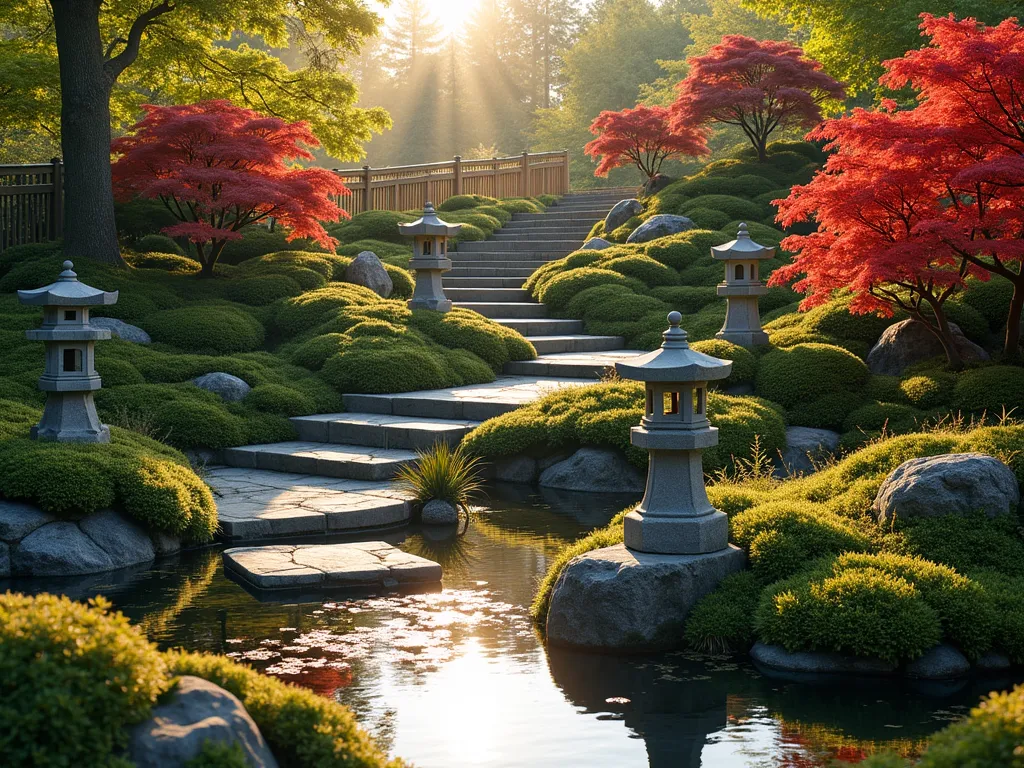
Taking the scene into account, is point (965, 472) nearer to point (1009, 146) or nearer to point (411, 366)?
point (1009, 146)

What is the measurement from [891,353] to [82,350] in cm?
850

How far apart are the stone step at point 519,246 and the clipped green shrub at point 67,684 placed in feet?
66.5

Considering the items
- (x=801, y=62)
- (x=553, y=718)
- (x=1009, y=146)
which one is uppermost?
(x=801, y=62)

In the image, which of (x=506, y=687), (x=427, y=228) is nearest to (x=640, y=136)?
(x=427, y=228)

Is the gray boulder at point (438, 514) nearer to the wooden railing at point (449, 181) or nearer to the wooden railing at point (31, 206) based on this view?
the wooden railing at point (31, 206)

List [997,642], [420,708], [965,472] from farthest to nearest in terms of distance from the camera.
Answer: [965,472] < [997,642] < [420,708]

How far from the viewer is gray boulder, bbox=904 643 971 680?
620 centimetres

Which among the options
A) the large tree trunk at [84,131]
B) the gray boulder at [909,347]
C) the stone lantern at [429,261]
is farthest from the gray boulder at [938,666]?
the large tree trunk at [84,131]

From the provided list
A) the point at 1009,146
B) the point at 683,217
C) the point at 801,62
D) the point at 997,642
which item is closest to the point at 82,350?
the point at 997,642

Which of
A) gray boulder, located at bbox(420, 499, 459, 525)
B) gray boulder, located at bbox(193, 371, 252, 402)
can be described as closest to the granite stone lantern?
gray boulder, located at bbox(420, 499, 459, 525)

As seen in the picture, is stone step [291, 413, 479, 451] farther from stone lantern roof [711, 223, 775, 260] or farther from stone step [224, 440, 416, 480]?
stone lantern roof [711, 223, 775, 260]

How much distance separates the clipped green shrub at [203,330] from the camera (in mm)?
14609

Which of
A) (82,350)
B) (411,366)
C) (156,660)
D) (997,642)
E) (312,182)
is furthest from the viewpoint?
(312,182)

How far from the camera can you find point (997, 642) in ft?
20.9
